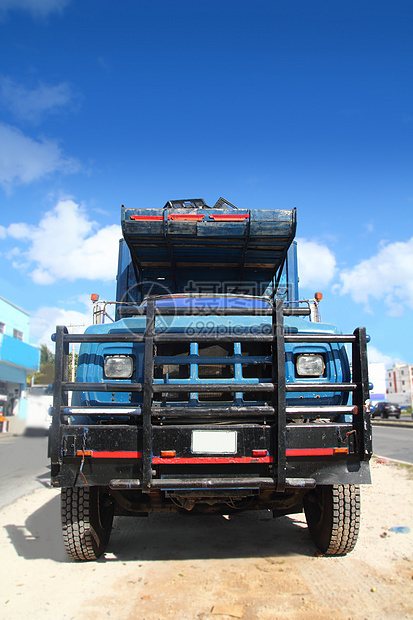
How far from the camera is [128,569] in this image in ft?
12.2

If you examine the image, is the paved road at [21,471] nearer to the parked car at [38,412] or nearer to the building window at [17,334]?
the parked car at [38,412]

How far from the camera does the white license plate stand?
3180 mm

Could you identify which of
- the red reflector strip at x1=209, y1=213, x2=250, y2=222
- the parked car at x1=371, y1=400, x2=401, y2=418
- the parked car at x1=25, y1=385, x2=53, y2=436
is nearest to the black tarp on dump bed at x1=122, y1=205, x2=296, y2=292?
the red reflector strip at x1=209, y1=213, x2=250, y2=222

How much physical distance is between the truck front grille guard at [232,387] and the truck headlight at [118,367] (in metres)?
0.30

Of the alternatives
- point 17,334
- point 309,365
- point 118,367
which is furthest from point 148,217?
point 17,334

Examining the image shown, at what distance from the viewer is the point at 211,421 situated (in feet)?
11.2

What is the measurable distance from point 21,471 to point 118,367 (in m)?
6.82

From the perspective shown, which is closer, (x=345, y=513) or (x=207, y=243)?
(x=345, y=513)

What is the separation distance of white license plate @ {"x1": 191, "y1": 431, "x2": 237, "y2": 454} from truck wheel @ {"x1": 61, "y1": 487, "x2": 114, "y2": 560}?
112cm

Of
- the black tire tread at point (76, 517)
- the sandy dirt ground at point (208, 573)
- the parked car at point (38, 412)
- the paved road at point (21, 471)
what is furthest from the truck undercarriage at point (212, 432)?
the parked car at point (38, 412)

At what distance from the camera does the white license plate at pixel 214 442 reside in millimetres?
3180

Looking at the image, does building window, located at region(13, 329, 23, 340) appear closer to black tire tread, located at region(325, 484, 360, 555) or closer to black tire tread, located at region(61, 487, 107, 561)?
black tire tread, located at region(61, 487, 107, 561)

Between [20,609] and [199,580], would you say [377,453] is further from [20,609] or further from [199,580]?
[20,609]

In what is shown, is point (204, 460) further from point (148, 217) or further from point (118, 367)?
point (148, 217)
